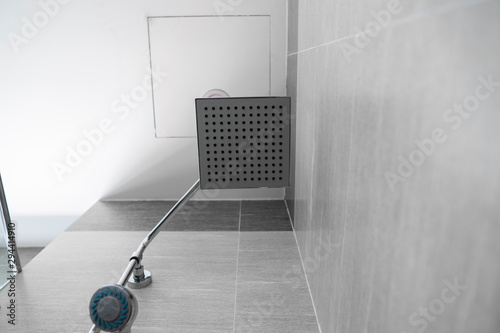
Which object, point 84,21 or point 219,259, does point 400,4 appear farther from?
point 84,21

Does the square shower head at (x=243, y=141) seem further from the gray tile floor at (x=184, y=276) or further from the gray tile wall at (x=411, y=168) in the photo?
the gray tile floor at (x=184, y=276)

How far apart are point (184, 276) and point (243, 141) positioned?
1194 millimetres

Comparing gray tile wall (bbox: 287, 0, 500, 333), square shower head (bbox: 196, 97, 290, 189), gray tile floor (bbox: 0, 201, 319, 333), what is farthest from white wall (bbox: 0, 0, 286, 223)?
gray tile wall (bbox: 287, 0, 500, 333)

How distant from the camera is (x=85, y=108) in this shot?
386 centimetres

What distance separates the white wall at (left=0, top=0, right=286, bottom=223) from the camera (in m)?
3.70

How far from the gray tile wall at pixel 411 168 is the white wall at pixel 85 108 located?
2346 mm

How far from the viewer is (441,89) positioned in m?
0.81

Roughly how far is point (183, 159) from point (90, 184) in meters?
0.97

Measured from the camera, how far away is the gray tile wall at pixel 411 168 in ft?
2.21

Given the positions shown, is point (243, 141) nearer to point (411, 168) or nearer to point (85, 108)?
point (411, 168)

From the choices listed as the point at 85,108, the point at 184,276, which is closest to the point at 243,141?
the point at 184,276

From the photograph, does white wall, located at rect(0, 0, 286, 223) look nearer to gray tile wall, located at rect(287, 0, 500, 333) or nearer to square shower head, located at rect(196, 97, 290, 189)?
square shower head, located at rect(196, 97, 290, 189)

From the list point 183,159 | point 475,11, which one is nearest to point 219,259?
point 183,159

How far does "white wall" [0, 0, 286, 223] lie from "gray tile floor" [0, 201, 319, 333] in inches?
20.6
